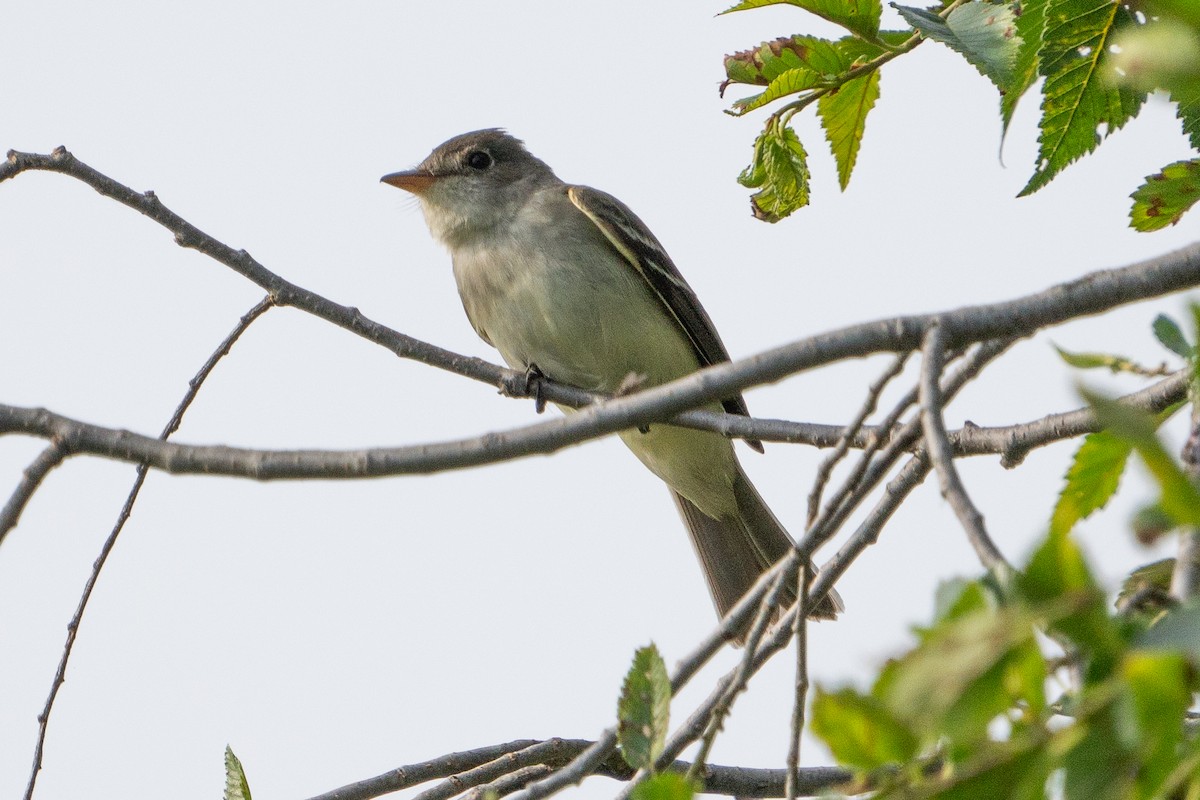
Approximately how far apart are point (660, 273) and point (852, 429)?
188 inches

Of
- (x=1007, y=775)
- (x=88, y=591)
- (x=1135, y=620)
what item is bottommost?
(x=1007, y=775)

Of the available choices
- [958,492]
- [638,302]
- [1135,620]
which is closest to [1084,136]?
[958,492]

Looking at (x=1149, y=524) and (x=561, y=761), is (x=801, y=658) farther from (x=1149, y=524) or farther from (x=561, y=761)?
(x=561, y=761)

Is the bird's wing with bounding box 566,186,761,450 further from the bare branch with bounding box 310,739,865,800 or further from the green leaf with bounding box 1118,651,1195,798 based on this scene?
the green leaf with bounding box 1118,651,1195,798

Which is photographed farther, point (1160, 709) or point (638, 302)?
point (638, 302)

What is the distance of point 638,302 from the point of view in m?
→ 6.91

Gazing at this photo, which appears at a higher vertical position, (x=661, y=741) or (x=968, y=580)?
(x=968, y=580)

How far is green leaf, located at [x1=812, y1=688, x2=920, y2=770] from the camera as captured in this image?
140 centimetres

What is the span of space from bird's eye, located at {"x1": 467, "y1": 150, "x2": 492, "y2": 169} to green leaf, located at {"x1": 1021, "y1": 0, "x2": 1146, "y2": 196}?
182 inches

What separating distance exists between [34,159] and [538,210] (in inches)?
148

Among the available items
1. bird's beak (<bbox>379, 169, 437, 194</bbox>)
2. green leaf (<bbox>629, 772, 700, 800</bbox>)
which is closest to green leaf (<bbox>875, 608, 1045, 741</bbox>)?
green leaf (<bbox>629, 772, 700, 800</bbox>)

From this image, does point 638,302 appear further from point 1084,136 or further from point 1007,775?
point 1007,775

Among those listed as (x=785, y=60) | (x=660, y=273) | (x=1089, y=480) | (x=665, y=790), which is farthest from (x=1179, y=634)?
(x=660, y=273)

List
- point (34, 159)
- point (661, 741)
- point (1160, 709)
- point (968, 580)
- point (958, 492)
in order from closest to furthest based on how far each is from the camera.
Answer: point (1160, 709) → point (968, 580) → point (958, 492) → point (661, 741) → point (34, 159)
